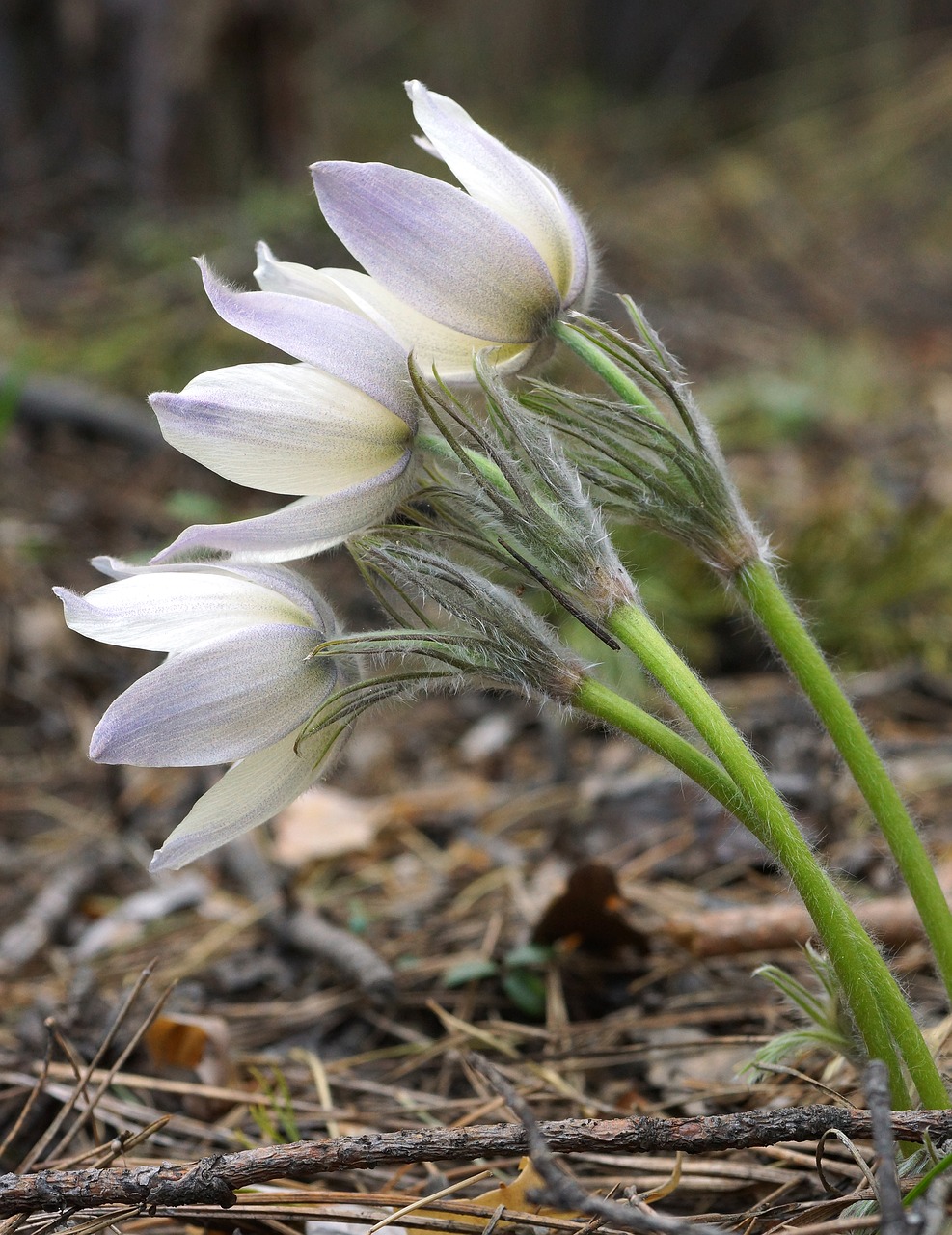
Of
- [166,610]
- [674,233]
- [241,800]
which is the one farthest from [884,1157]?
[674,233]

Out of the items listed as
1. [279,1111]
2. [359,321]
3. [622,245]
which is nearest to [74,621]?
[359,321]

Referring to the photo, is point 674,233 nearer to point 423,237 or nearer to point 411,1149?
point 423,237

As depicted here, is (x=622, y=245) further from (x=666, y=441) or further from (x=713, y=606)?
(x=666, y=441)

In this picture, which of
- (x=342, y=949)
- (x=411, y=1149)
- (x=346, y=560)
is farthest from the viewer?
(x=346, y=560)

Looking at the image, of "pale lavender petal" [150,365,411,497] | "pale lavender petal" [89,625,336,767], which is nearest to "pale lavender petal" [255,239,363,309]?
"pale lavender petal" [150,365,411,497]

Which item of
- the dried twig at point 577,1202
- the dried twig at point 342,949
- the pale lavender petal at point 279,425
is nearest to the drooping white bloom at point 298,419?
the pale lavender petal at point 279,425

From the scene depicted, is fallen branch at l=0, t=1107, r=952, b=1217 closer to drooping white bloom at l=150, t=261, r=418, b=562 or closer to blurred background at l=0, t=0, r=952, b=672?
drooping white bloom at l=150, t=261, r=418, b=562

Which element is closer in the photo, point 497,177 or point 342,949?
point 497,177

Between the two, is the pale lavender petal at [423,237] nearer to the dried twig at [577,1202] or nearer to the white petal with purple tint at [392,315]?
the white petal with purple tint at [392,315]
